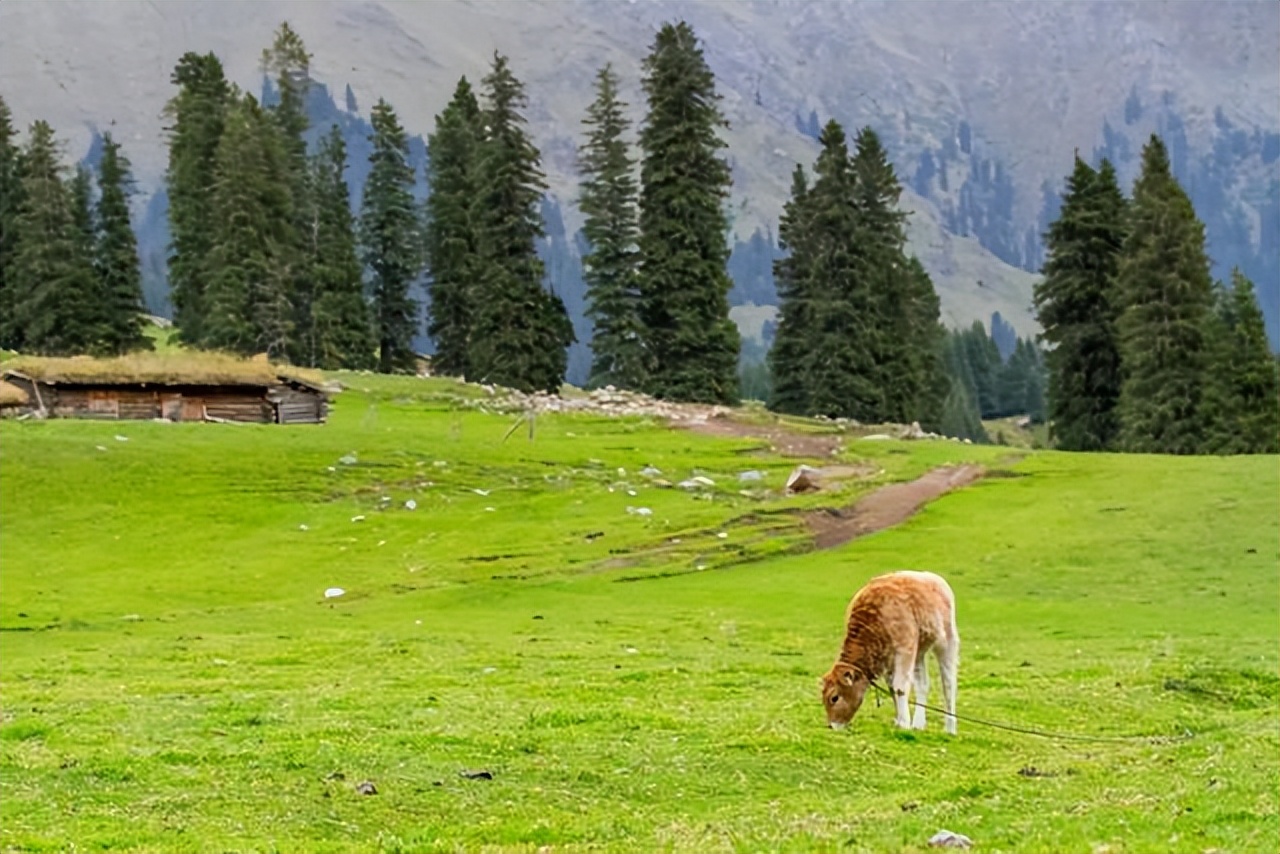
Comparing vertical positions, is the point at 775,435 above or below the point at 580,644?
above

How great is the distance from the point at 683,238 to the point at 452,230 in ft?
62.1

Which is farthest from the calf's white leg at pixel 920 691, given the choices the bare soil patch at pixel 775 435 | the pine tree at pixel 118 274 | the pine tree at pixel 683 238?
the pine tree at pixel 118 274

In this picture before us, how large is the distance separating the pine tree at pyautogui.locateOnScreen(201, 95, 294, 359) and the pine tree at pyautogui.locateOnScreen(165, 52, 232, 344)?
2118 millimetres

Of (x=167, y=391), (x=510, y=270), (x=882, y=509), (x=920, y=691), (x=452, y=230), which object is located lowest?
(x=920, y=691)

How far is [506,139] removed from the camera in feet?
261

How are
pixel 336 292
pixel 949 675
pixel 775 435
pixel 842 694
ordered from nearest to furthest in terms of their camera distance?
pixel 842 694 < pixel 949 675 < pixel 775 435 < pixel 336 292

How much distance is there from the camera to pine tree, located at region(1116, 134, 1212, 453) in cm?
6675

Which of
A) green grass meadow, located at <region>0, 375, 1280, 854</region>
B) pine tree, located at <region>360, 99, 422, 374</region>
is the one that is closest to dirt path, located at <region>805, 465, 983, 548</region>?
green grass meadow, located at <region>0, 375, 1280, 854</region>

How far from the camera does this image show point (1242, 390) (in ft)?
228

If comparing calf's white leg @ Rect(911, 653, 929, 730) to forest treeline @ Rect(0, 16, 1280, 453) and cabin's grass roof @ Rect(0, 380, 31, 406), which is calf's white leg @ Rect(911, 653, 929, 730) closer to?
cabin's grass roof @ Rect(0, 380, 31, 406)

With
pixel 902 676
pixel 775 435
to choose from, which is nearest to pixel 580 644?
pixel 902 676

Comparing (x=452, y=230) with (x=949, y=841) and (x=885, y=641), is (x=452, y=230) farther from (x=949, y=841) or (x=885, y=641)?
(x=949, y=841)

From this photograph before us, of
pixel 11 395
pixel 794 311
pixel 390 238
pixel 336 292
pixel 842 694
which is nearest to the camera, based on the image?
pixel 842 694

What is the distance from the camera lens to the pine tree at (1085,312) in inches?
2906
